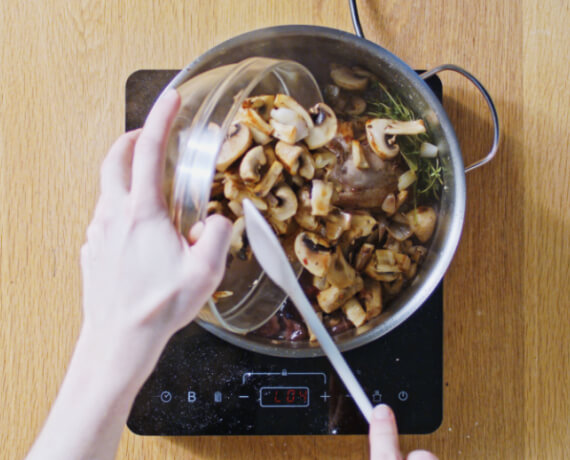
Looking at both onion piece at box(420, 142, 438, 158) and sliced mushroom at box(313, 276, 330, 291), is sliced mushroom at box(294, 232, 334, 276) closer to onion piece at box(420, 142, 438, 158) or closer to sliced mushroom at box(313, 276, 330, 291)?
sliced mushroom at box(313, 276, 330, 291)

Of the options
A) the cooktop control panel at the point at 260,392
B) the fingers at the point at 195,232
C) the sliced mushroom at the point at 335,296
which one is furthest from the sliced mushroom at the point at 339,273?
the fingers at the point at 195,232

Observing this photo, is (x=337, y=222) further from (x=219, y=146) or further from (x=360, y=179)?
(x=219, y=146)

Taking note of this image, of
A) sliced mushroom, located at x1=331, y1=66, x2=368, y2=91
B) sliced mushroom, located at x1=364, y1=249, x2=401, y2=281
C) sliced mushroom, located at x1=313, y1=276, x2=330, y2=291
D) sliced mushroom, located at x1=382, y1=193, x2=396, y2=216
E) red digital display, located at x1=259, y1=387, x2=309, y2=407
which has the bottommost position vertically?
red digital display, located at x1=259, y1=387, x2=309, y2=407

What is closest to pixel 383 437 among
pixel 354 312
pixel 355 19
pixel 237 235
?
pixel 354 312

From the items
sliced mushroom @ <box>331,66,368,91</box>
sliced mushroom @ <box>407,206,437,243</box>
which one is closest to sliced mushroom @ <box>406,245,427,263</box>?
sliced mushroom @ <box>407,206,437,243</box>

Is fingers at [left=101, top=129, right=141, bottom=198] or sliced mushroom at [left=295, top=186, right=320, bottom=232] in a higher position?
fingers at [left=101, top=129, right=141, bottom=198]

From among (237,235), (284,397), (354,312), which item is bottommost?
(284,397)

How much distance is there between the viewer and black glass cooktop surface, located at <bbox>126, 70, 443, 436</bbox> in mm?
729

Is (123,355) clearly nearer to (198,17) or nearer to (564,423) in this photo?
(198,17)

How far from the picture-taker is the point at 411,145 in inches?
28.2

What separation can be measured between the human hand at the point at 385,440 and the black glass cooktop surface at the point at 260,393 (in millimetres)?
139

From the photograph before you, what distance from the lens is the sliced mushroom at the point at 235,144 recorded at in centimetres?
63

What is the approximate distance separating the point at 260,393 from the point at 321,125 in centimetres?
36

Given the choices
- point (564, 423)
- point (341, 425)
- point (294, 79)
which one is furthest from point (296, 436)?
point (294, 79)
